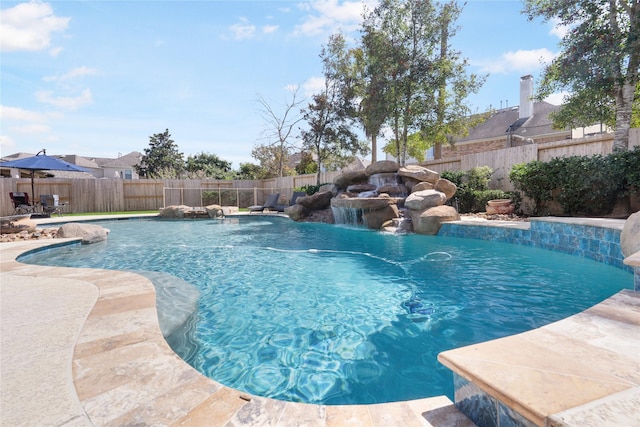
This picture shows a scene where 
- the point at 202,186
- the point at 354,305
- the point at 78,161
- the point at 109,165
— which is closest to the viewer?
the point at 354,305

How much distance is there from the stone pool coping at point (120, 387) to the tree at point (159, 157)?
111 feet

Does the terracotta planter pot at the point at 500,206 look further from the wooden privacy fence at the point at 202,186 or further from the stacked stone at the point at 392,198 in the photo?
the wooden privacy fence at the point at 202,186

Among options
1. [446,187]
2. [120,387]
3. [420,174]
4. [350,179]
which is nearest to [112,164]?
[350,179]

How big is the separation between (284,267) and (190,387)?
3557 millimetres

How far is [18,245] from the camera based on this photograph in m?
5.89

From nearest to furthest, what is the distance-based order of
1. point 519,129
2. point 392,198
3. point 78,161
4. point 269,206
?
point 392,198
point 269,206
point 519,129
point 78,161

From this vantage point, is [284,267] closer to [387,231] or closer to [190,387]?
[190,387]

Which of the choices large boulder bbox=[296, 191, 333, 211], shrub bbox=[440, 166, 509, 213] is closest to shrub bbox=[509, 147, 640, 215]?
shrub bbox=[440, 166, 509, 213]

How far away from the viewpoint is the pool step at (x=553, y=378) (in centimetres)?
98

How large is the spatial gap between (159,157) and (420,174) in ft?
105

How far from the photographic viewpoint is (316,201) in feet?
41.2

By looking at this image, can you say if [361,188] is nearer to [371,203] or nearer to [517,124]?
[371,203]

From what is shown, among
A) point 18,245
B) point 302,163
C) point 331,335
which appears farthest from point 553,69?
point 302,163

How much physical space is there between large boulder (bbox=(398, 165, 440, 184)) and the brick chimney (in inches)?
575
